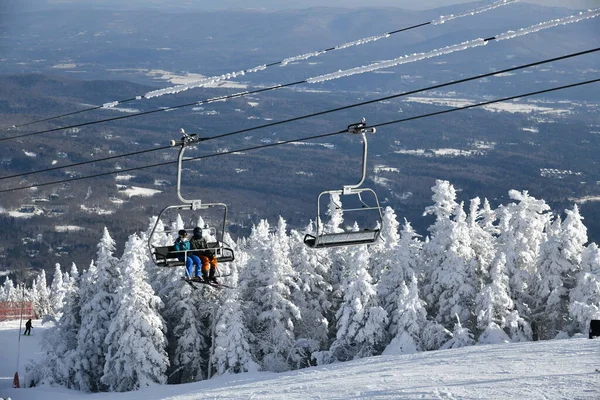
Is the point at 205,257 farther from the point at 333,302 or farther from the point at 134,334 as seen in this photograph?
the point at 333,302

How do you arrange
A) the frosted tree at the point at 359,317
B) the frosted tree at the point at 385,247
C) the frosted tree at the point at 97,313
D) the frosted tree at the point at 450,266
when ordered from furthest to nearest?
the frosted tree at the point at 97,313 < the frosted tree at the point at 385,247 < the frosted tree at the point at 359,317 < the frosted tree at the point at 450,266

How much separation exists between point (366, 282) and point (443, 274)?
11.5 feet

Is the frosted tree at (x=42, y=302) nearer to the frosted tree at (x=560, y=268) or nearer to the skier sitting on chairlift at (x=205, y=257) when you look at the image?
the frosted tree at (x=560, y=268)

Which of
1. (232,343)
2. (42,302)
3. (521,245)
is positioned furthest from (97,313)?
(42,302)

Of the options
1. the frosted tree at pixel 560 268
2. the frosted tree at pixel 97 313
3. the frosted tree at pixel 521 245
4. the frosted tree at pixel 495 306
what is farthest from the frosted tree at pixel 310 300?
the frosted tree at pixel 560 268

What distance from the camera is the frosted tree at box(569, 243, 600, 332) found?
36.4 meters

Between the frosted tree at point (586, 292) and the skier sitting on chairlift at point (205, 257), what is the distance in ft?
71.1

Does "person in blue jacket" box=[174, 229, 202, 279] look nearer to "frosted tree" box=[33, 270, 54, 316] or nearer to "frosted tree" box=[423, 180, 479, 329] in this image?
"frosted tree" box=[423, 180, 479, 329]

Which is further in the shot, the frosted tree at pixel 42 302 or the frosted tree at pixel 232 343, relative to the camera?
the frosted tree at pixel 42 302

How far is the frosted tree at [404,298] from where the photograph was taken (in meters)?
39.0

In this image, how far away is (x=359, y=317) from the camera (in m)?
39.7

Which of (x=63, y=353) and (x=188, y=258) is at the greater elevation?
(x=188, y=258)

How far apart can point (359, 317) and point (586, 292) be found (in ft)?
32.6

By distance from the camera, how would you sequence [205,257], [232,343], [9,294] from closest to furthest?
1. [205,257]
2. [232,343]
3. [9,294]
